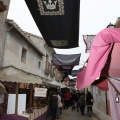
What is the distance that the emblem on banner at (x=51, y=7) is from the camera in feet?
14.7

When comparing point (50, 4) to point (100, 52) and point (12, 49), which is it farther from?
point (12, 49)

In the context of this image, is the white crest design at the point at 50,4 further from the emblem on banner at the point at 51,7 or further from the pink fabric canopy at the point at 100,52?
the pink fabric canopy at the point at 100,52

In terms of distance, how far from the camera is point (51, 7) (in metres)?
4.64

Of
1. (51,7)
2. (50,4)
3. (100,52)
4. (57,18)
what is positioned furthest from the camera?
(57,18)

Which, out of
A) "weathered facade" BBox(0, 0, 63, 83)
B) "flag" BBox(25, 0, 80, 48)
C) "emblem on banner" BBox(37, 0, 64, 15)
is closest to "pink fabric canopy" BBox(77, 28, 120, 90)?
"flag" BBox(25, 0, 80, 48)

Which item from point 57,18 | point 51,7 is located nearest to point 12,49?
point 57,18

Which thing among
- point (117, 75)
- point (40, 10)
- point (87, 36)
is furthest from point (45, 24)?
point (87, 36)

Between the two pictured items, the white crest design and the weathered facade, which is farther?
the weathered facade

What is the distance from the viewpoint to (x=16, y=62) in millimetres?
10859

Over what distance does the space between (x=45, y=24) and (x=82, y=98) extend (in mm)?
10688

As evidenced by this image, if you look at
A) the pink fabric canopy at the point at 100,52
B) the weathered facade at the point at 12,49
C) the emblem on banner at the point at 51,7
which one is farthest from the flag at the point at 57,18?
the weathered facade at the point at 12,49

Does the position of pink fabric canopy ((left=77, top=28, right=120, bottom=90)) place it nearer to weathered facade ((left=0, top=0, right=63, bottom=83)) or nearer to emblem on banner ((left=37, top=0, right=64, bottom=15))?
emblem on banner ((left=37, top=0, right=64, bottom=15))

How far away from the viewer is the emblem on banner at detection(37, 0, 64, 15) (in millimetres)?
4477

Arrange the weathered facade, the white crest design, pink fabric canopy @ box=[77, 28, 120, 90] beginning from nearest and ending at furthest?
pink fabric canopy @ box=[77, 28, 120, 90] → the white crest design → the weathered facade
